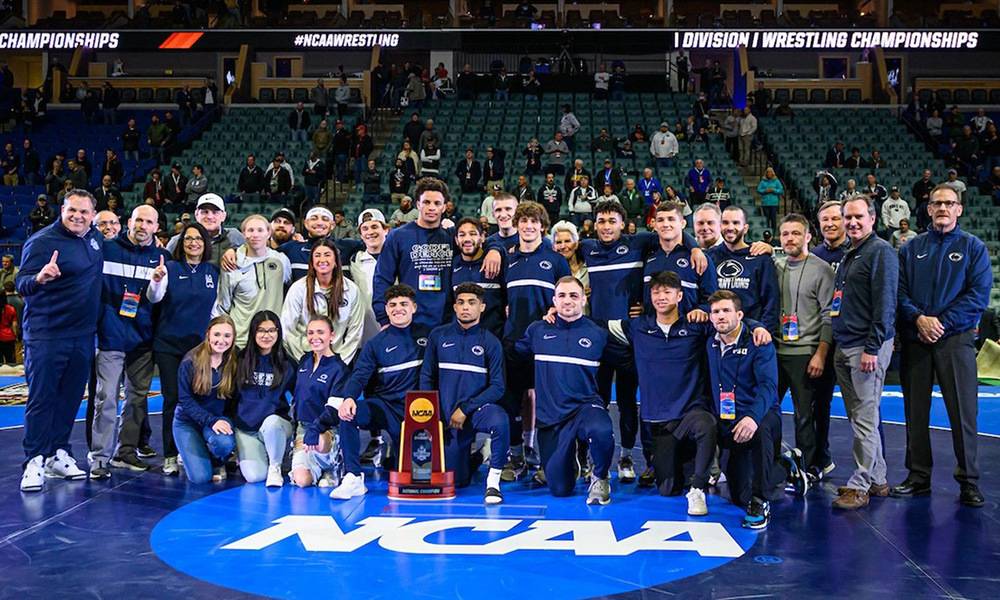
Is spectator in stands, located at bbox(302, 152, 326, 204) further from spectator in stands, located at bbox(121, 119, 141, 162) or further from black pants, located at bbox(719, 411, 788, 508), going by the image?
black pants, located at bbox(719, 411, 788, 508)

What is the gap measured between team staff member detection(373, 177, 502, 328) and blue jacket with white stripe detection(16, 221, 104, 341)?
184 cm

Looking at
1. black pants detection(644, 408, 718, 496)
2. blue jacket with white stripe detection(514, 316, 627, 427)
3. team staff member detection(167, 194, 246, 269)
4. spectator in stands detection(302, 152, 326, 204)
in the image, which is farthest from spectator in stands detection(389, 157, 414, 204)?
black pants detection(644, 408, 718, 496)

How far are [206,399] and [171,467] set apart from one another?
558 millimetres

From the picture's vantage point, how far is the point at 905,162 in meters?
18.9

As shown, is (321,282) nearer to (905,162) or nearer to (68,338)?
(68,338)

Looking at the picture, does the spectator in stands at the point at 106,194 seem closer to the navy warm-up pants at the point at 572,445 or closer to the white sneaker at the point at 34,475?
the white sneaker at the point at 34,475

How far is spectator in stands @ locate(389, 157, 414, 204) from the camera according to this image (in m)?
16.2

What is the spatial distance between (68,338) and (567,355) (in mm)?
3143

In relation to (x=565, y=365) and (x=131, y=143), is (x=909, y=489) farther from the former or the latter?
(x=131, y=143)

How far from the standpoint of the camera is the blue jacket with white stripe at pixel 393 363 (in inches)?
234

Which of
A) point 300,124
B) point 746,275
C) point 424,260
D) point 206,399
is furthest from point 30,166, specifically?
point 746,275

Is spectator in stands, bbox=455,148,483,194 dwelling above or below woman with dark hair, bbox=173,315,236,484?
above

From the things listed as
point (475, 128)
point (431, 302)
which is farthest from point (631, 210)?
point (431, 302)

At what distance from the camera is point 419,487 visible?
18.1 feet
